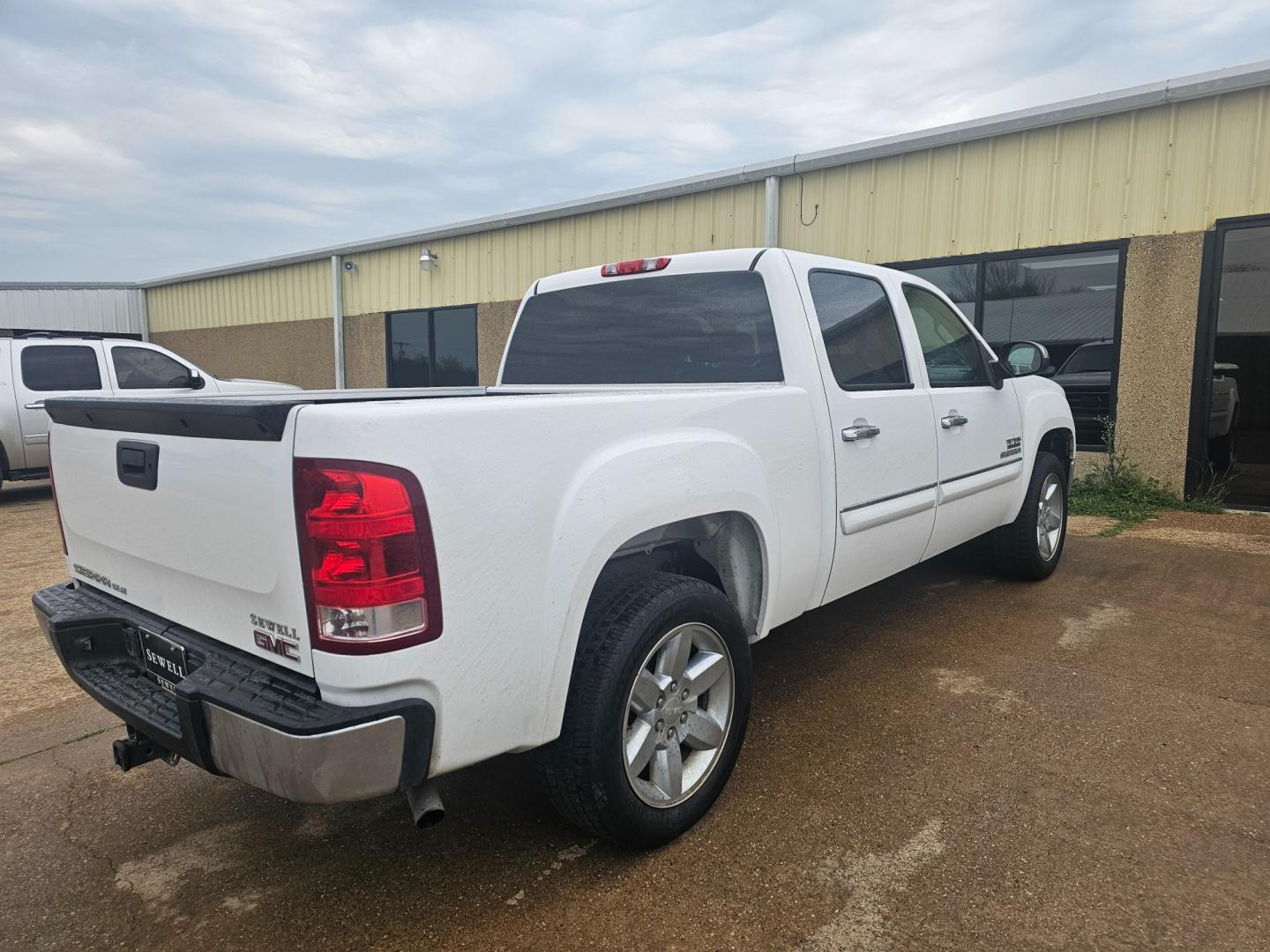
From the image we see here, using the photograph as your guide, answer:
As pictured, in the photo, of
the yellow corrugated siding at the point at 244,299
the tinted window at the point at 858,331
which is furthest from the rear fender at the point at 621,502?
the yellow corrugated siding at the point at 244,299

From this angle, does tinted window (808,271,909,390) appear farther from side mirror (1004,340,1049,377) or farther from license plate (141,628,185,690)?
license plate (141,628,185,690)

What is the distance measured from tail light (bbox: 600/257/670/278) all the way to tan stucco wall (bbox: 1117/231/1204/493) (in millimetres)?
6139

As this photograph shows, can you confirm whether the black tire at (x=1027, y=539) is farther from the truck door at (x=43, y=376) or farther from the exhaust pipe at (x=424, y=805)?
the truck door at (x=43, y=376)

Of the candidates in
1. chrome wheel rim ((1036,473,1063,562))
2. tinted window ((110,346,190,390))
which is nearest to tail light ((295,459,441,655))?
chrome wheel rim ((1036,473,1063,562))

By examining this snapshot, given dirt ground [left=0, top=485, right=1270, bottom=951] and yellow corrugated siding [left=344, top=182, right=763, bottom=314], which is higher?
yellow corrugated siding [left=344, top=182, right=763, bottom=314]

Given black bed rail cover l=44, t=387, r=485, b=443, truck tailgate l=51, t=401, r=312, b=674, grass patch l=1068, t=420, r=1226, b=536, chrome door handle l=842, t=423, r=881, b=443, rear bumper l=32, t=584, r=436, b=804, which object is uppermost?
black bed rail cover l=44, t=387, r=485, b=443

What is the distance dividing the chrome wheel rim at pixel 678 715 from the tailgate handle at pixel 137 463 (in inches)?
55.6

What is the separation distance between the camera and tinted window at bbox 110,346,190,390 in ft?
30.6

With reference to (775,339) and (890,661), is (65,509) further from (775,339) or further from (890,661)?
(890,661)

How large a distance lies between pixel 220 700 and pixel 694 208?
376 inches

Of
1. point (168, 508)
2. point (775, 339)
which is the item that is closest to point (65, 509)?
point (168, 508)

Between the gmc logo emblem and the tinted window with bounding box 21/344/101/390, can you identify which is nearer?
the gmc logo emblem

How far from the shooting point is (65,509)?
2.70 m

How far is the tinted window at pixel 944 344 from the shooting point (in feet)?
13.0
